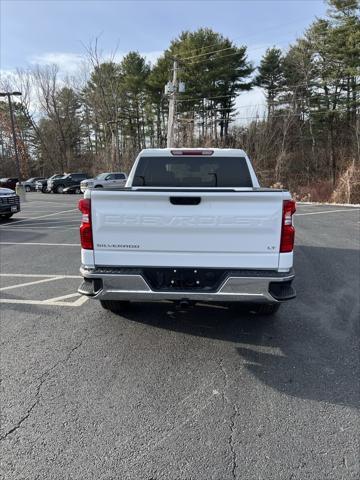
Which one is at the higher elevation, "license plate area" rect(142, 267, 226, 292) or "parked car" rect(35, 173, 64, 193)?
"license plate area" rect(142, 267, 226, 292)

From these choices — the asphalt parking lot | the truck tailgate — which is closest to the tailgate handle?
the truck tailgate

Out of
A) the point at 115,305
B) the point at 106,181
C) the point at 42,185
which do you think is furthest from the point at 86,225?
the point at 42,185

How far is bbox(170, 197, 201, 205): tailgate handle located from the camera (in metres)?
3.31

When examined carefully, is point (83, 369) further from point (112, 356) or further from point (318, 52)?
point (318, 52)

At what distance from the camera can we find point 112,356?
3.56 m

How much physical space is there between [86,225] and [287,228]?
1.85 m

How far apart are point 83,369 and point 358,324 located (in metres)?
3.17

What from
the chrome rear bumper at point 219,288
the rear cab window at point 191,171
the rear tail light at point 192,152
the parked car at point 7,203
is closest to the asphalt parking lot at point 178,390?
the chrome rear bumper at point 219,288

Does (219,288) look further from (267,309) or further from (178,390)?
(267,309)

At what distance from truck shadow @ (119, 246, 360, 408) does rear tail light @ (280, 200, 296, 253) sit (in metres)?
1.08

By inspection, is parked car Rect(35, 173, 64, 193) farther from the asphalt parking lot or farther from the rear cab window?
the asphalt parking lot

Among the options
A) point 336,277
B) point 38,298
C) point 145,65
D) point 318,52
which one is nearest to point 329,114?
point 318,52

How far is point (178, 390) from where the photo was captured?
3.00 meters

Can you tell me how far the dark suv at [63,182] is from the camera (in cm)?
3694
